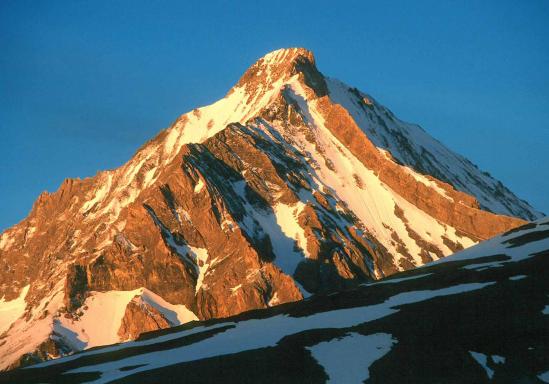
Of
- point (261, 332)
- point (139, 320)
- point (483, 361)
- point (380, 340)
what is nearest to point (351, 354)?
point (380, 340)

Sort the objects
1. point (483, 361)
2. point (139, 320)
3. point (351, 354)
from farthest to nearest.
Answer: point (139, 320), point (351, 354), point (483, 361)

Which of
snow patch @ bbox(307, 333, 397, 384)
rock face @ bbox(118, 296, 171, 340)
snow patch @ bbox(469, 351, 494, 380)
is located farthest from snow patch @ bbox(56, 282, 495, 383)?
rock face @ bbox(118, 296, 171, 340)

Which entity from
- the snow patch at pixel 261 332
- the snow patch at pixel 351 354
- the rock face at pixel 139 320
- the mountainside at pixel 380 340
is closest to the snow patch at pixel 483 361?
the mountainside at pixel 380 340

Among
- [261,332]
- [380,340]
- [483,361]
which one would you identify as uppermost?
[261,332]

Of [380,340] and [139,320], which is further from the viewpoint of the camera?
[139,320]

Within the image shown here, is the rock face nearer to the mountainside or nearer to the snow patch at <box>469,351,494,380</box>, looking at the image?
the mountainside

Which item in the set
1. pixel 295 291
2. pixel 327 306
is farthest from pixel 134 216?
pixel 327 306

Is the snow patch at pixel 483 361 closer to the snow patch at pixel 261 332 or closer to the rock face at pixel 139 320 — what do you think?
the snow patch at pixel 261 332

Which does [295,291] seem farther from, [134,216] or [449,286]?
[449,286]

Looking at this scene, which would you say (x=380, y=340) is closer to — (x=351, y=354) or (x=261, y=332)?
(x=351, y=354)
